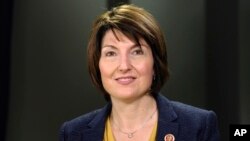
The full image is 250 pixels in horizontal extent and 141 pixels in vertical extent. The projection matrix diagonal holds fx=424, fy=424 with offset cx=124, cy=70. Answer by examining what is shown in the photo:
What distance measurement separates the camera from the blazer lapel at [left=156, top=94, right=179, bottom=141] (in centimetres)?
126

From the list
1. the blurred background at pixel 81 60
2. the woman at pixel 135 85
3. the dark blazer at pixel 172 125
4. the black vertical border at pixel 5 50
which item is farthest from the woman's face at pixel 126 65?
the black vertical border at pixel 5 50

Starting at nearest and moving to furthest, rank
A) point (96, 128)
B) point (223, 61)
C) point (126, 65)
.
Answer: point (126, 65), point (96, 128), point (223, 61)

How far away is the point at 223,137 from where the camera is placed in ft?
5.58

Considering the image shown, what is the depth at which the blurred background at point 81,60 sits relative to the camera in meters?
1.69

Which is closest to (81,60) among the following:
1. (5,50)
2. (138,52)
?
(5,50)

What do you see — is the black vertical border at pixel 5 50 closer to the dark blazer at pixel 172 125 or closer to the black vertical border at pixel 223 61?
the dark blazer at pixel 172 125

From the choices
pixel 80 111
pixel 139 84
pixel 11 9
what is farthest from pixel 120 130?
pixel 11 9

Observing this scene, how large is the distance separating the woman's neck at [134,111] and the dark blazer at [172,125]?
0.11ft

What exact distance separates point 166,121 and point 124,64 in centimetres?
22

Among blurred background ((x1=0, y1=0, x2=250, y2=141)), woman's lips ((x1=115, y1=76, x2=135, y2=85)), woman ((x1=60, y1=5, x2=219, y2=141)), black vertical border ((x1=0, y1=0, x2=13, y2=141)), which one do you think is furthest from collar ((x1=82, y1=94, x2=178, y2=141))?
black vertical border ((x1=0, y1=0, x2=13, y2=141))

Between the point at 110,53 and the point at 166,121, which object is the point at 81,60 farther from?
the point at 166,121

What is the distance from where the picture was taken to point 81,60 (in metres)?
1.81

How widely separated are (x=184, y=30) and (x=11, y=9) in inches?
29.7

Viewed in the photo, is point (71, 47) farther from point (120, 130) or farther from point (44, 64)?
point (120, 130)
